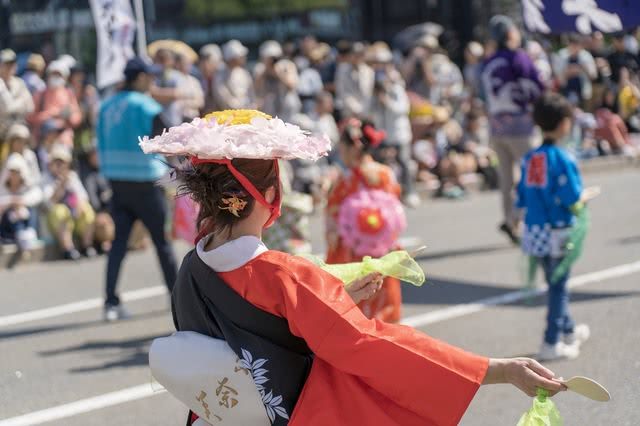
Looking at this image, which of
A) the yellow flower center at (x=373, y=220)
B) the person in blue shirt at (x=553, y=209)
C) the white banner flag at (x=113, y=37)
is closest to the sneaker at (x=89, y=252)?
the white banner flag at (x=113, y=37)

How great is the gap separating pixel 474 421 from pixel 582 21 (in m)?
1.93

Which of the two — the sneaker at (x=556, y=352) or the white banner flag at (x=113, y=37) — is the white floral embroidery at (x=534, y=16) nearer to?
the sneaker at (x=556, y=352)

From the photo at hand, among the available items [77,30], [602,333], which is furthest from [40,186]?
[602,333]

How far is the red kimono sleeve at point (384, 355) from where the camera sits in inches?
127

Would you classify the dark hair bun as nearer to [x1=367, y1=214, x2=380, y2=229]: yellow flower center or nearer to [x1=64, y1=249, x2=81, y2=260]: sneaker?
[x1=367, y1=214, x2=380, y2=229]: yellow flower center

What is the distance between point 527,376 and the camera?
3148 mm

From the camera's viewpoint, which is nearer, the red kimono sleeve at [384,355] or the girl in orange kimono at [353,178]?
the red kimono sleeve at [384,355]

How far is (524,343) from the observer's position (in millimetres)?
7027

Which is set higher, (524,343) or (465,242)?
(524,343)

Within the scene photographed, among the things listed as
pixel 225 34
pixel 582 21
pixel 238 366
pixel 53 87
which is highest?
pixel 582 21

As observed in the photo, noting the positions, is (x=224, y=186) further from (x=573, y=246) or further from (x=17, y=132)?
(x=17, y=132)

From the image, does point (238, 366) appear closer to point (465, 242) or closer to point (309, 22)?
point (465, 242)

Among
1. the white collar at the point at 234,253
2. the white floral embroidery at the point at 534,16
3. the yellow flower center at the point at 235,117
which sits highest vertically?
the yellow flower center at the point at 235,117

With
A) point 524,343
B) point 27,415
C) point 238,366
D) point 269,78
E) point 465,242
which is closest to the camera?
point 238,366
